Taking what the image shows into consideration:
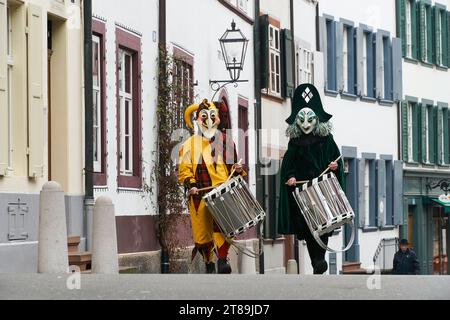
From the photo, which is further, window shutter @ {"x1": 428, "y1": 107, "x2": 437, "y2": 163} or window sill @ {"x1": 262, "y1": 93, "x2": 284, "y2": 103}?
window shutter @ {"x1": 428, "y1": 107, "x2": 437, "y2": 163}

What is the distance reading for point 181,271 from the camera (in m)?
25.5

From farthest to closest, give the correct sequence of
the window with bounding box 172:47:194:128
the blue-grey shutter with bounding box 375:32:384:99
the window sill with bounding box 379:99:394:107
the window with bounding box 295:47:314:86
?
the window sill with bounding box 379:99:394:107
the blue-grey shutter with bounding box 375:32:384:99
the window with bounding box 295:47:314:86
the window with bounding box 172:47:194:128

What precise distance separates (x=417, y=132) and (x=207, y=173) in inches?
1233

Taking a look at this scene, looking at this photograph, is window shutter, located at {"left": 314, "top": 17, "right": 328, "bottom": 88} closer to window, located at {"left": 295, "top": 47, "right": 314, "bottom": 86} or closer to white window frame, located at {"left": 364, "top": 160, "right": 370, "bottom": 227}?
window, located at {"left": 295, "top": 47, "right": 314, "bottom": 86}

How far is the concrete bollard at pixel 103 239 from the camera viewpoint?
18359 millimetres

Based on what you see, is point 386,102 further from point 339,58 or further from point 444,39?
point 444,39

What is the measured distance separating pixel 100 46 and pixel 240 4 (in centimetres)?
1089

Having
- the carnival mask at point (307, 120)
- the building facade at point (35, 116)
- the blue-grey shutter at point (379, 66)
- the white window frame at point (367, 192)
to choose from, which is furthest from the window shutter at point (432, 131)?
the carnival mask at point (307, 120)

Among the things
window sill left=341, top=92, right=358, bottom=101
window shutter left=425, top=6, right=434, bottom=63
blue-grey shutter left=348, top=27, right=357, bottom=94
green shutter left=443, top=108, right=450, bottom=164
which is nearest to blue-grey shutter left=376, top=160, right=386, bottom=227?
window sill left=341, top=92, right=358, bottom=101

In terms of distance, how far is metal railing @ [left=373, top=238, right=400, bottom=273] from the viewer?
137ft

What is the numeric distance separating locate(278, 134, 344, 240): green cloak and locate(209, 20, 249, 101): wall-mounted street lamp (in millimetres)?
9999

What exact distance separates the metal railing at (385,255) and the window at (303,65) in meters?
4.26

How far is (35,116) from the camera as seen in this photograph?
65.1 ft

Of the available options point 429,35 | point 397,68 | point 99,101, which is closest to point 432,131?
point 429,35
